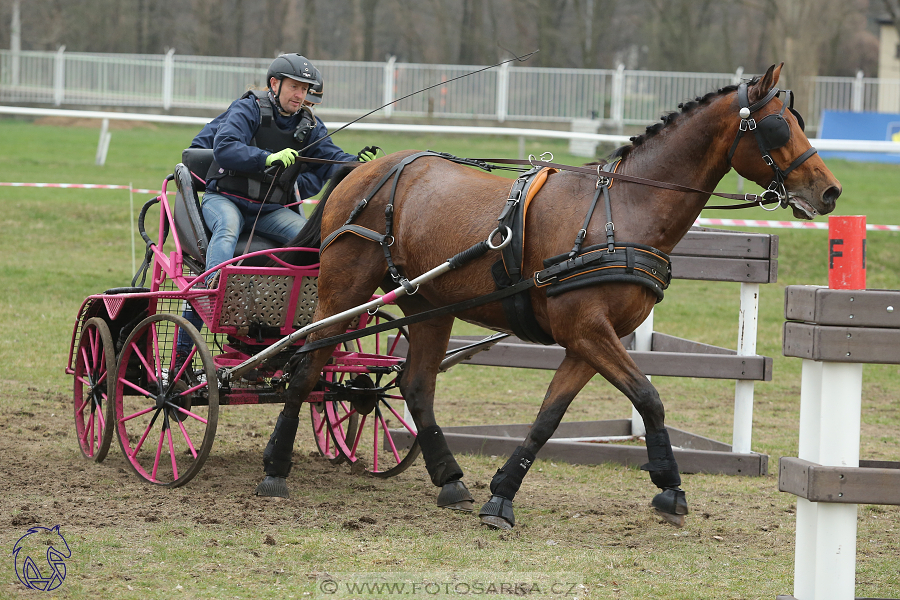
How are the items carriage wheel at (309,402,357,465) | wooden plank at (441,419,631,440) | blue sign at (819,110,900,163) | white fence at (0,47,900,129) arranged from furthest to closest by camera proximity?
1. white fence at (0,47,900,129)
2. blue sign at (819,110,900,163)
3. wooden plank at (441,419,631,440)
4. carriage wheel at (309,402,357,465)

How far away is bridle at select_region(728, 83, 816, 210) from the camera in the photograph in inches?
169

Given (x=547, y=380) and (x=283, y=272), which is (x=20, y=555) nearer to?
(x=283, y=272)

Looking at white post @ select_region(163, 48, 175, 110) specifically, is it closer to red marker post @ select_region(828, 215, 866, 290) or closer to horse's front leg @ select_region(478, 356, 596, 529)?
horse's front leg @ select_region(478, 356, 596, 529)

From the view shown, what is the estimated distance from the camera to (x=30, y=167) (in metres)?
16.5

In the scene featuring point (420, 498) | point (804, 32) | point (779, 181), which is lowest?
point (420, 498)

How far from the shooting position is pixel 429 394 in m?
5.42

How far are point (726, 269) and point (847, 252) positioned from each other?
2.86 m

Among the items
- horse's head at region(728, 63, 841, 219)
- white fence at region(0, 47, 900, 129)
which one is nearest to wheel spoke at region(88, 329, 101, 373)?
horse's head at region(728, 63, 841, 219)

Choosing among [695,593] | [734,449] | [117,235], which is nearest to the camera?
[695,593]

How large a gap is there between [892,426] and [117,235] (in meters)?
9.92

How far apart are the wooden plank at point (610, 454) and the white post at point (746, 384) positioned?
0.34 ft

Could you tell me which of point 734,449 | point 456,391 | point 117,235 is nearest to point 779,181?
point 734,449

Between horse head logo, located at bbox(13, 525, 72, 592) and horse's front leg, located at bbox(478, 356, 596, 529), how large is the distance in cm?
179

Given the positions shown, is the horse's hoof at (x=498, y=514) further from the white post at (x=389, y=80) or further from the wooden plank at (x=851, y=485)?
the white post at (x=389, y=80)
